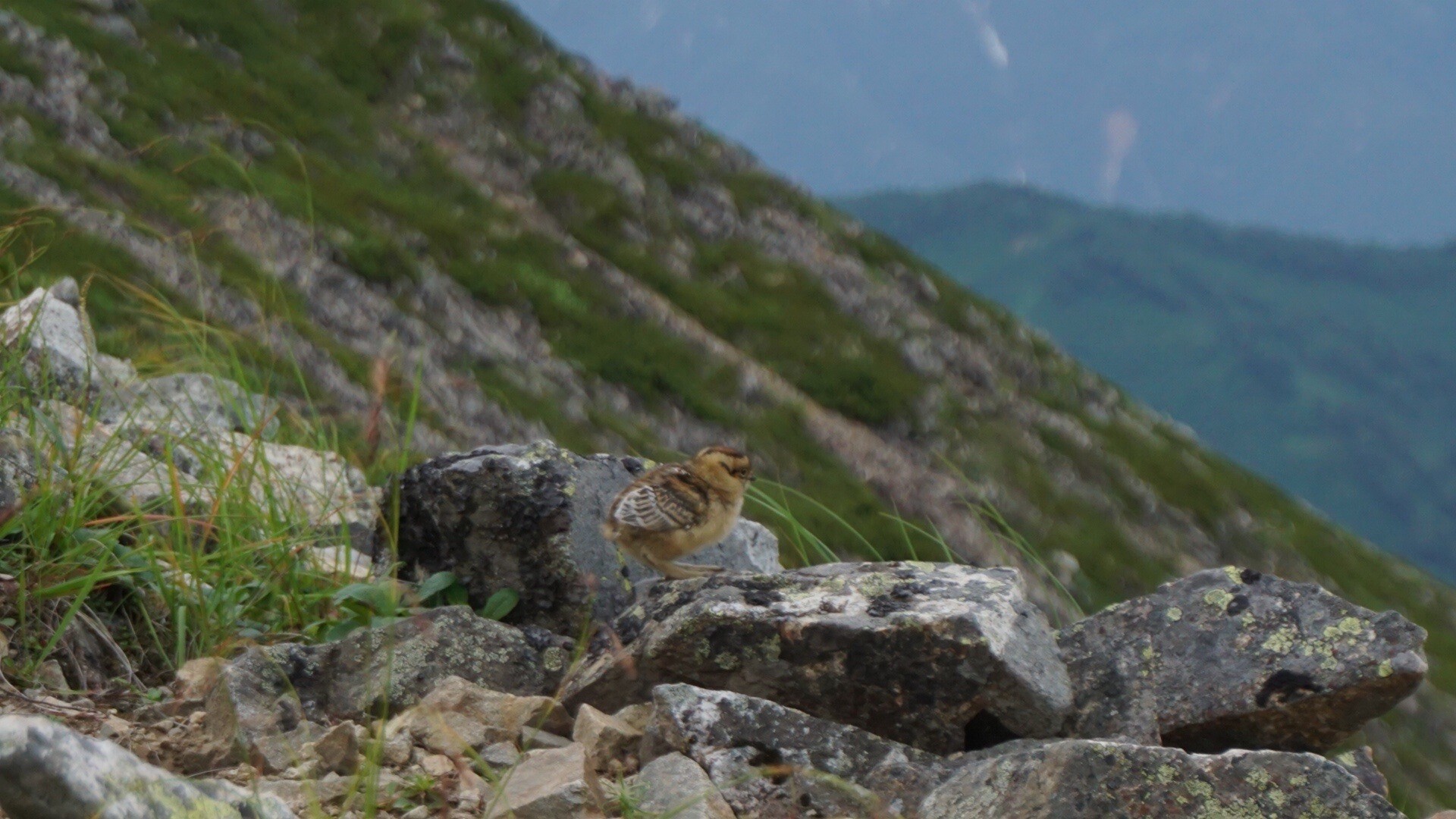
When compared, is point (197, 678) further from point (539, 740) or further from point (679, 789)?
point (679, 789)

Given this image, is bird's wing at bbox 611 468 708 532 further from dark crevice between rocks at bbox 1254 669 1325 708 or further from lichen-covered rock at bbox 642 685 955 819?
dark crevice between rocks at bbox 1254 669 1325 708

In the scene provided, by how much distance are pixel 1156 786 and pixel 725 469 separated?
4462mm

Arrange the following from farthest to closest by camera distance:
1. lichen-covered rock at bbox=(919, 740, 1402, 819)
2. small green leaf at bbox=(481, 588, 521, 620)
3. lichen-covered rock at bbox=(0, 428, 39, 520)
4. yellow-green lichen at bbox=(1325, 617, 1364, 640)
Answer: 1. small green leaf at bbox=(481, 588, 521, 620)
2. lichen-covered rock at bbox=(0, 428, 39, 520)
3. yellow-green lichen at bbox=(1325, 617, 1364, 640)
4. lichen-covered rock at bbox=(919, 740, 1402, 819)

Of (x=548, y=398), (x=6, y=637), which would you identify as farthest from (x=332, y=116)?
(x=6, y=637)

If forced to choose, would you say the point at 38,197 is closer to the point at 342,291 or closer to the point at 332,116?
A: the point at 342,291

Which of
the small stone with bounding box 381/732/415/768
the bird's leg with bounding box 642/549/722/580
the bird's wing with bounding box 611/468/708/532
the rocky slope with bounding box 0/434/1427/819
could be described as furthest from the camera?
the bird's leg with bounding box 642/549/722/580

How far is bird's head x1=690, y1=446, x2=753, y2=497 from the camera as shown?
8.88m

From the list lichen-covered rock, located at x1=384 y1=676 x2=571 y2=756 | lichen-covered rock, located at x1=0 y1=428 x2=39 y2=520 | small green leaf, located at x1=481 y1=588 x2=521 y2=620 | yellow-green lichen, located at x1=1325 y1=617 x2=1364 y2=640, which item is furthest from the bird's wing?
yellow-green lichen, located at x1=1325 y1=617 x2=1364 y2=640

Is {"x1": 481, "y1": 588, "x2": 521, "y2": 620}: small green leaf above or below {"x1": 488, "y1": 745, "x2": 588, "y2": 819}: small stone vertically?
above

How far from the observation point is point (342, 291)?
133ft

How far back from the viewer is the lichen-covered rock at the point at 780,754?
5359 mm

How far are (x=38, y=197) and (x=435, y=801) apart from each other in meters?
30.6

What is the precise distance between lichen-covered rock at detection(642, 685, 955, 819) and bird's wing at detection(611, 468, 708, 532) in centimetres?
229

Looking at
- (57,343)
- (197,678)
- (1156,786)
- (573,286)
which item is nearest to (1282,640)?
(1156,786)
